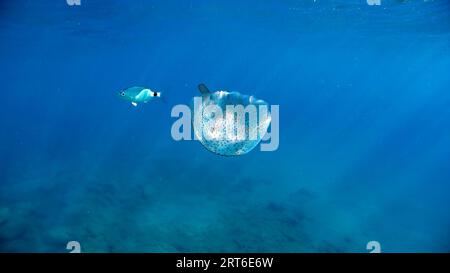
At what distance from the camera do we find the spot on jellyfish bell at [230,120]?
3.30 m

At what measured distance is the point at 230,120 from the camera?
3.36 m

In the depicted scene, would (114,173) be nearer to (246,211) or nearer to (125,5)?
(246,211)

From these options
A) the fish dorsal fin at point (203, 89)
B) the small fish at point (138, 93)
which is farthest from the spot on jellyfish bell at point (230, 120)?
the small fish at point (138, 93)

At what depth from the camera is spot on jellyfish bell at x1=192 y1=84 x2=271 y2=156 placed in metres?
3.30

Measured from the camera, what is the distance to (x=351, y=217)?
14.2 metres

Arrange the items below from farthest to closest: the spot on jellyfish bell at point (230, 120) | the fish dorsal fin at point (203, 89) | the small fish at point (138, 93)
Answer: the small fish at point (138, 93)
the fish dorsal fin at point (203, 89)
the spot on jellyfish bell at point (230, 120)

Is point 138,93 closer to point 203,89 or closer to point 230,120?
point 203,89

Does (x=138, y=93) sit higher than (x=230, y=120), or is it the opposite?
(x=138, y=93)

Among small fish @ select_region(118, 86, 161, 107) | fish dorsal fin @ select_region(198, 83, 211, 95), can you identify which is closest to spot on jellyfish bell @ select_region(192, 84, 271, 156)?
fish dorsal fin @ select_region(198, 83, 211, 95)

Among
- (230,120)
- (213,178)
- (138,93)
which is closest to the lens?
(230,120)

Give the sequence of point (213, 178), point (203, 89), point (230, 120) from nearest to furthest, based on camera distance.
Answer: point (230, 120), point (203, 89), point (213, 178)

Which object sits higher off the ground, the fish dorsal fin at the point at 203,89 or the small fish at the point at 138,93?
the small fish at the point at 138,93

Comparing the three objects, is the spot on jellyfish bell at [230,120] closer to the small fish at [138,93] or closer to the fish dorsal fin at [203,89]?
the fish dorsal fin at [203,89]

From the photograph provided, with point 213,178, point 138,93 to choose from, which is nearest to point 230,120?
point 138,93
